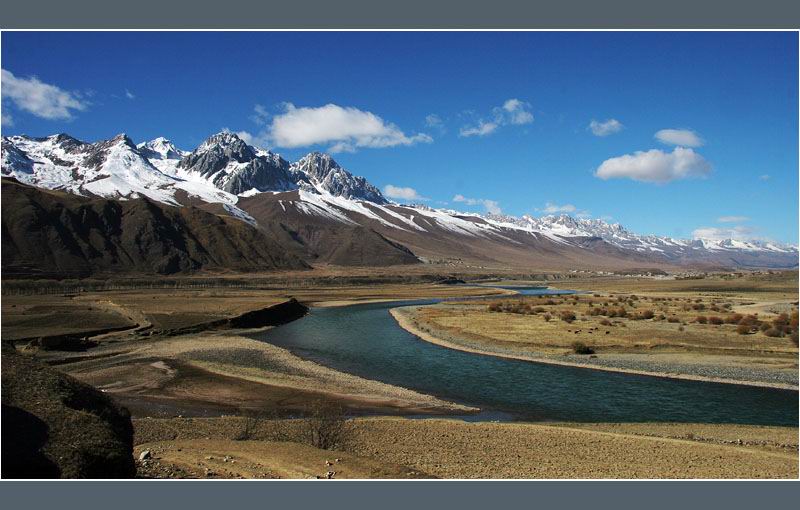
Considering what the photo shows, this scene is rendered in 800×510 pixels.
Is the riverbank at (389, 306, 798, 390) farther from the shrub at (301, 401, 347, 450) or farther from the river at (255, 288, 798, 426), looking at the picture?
the shrub at (301, 401, 347, 450)

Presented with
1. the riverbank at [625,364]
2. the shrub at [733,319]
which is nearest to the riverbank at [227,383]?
the riverbank at [625,364]

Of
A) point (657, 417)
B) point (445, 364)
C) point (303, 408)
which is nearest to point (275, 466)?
point (303, 408)

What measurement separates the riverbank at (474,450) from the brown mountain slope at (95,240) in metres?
132

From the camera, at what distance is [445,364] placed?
43.4 meters

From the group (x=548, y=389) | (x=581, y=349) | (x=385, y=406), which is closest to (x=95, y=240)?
(x=581, y=349)

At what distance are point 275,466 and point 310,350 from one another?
35869mm

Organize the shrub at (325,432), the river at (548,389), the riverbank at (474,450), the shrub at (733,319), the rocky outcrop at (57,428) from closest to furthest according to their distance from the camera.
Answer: the rocky outcrop at (57,428) < the riverbank at (474,450) < the shrub at (325,432) < the river at (548,389) < the shrub at (733,319)

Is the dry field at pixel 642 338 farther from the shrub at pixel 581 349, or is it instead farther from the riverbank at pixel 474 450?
the riverbank at pixel 474 450

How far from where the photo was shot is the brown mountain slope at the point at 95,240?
455ft

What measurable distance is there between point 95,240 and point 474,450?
17281 centimetres

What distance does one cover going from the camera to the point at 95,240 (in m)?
162

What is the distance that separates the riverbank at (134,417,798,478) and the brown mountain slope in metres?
132

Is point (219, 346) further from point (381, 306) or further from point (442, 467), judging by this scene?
point (381, 306)

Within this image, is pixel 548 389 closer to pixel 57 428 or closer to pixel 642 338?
pixel 642 338
